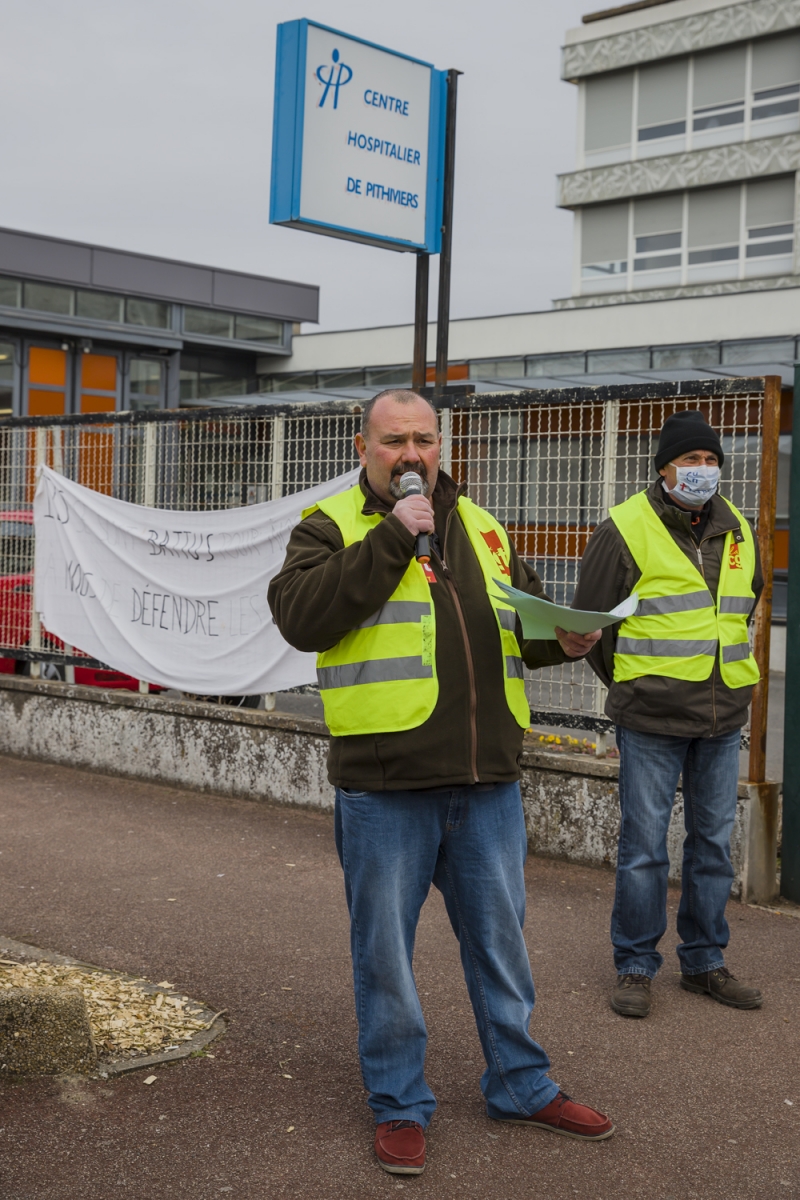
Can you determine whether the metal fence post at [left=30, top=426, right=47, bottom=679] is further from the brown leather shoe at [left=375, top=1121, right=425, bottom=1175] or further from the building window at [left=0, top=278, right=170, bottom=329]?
the building window at [left=0, top=278, right=170, bottom=329]

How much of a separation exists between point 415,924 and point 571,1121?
0.72 metres

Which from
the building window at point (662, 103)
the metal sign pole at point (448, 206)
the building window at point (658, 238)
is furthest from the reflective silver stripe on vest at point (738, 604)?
the building window at point (662, 103)

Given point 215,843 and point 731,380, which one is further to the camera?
point 215,843

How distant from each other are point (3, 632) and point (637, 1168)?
7639mm

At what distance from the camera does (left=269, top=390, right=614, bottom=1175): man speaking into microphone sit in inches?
140

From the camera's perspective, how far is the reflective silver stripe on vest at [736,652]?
4.96m

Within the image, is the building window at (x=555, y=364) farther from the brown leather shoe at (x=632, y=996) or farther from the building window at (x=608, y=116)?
the brown leather shoe at (x=632, y=996)

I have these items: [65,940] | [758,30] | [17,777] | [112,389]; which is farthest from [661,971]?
[758,30]

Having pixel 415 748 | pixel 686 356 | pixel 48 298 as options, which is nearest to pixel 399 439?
pixel 415 748

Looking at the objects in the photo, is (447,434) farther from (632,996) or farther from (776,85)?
(776,85)

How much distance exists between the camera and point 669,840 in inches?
259

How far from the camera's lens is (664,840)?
198 inches

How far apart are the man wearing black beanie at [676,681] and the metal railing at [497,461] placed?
4.28 ft

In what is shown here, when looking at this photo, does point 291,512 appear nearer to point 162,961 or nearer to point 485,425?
point 485,425
